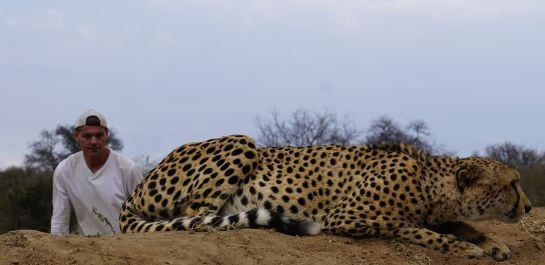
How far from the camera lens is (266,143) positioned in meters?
19.7

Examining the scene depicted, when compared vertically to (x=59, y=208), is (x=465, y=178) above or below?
above

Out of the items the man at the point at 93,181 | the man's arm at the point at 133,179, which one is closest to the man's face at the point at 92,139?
the man at the point at 93,181

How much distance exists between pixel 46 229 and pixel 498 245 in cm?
956

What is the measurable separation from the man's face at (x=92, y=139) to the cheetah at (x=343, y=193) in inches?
15.1

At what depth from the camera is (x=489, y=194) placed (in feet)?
15.6

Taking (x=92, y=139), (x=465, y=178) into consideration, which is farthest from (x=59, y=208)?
(x=465, y=178)

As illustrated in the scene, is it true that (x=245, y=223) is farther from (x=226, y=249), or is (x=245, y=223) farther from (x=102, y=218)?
(x=102, y=218)

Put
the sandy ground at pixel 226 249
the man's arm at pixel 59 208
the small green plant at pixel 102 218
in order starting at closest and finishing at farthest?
the sandy ground at pixel 226 249, the small green plant at pixel 102 218, the man's arm at pixel 59 208

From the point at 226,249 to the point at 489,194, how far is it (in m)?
1.76

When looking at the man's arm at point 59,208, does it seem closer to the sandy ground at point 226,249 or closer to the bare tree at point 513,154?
the sandy ground at point 226,249

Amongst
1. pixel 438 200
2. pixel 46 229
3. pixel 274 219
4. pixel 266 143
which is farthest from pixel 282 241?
pixel 266 143

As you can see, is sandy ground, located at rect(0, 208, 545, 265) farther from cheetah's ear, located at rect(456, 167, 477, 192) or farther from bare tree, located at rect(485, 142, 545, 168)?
bare tree, located at rect(485, 142, 545, 168)

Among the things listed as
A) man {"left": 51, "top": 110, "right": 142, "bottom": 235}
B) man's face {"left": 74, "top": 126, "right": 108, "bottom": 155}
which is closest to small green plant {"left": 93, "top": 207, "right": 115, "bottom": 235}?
man {"left": 51, "top": 110, "right": 142, "bottom": 235}

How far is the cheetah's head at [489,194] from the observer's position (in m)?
4.76
